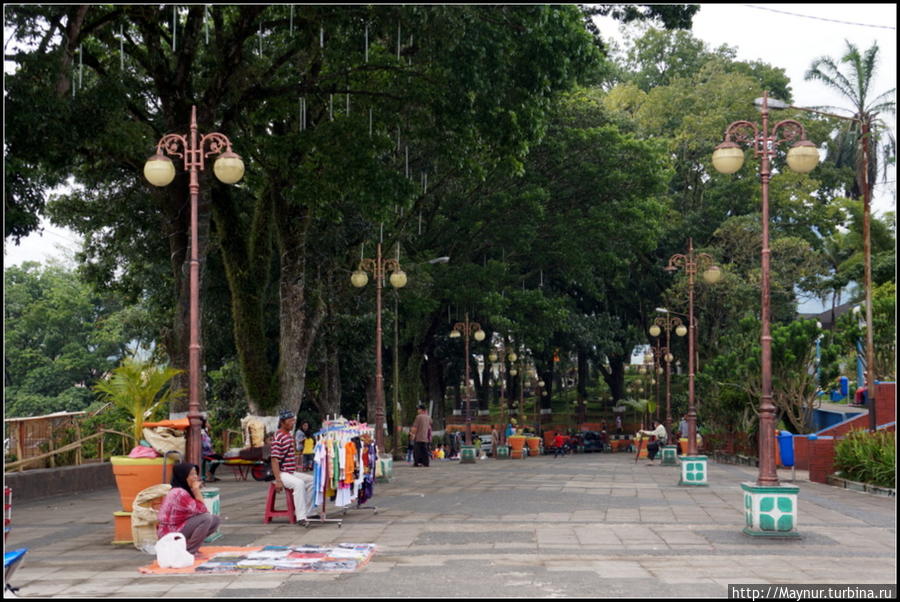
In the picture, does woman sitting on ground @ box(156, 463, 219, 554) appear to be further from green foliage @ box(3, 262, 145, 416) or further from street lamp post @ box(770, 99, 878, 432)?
green foliage @ box(3, 262, 145, 416)

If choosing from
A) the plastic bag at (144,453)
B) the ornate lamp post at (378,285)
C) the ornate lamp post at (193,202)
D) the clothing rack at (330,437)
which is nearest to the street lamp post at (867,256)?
the ornate lamp post at (378,285)

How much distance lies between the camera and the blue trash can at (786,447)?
30.1 meters

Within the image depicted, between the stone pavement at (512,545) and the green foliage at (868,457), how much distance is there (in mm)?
1047

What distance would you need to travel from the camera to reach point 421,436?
29.6m

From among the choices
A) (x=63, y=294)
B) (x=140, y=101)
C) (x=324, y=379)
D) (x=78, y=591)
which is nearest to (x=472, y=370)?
(x=63, y=294)

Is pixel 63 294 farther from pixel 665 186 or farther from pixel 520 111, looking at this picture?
pixel 520 111

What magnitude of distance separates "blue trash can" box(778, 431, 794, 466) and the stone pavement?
9.05 m

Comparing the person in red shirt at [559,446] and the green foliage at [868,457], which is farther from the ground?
the green foliage at [868,457]

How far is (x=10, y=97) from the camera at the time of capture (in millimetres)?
15773

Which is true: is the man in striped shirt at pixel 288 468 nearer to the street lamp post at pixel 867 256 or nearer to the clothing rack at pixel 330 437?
the clothing rack at pixel 330 437

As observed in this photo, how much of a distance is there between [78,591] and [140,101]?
16.7 metres

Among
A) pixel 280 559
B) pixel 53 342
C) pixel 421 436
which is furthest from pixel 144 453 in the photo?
pixel 53 342

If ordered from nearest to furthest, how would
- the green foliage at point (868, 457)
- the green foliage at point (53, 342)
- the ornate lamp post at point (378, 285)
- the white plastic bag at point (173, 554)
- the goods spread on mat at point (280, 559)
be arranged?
the goods spread on mat at point (280, 559) < the white plastic bag at point (173, 554) < the green foliage at point (868, 457) < the ornate lamp post at point (378, 285) < the green foliage at point (53, 342)

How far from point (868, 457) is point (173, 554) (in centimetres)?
1633
